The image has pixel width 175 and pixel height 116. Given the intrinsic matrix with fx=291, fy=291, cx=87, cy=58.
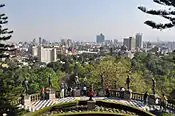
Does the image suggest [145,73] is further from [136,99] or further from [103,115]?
[103,115]

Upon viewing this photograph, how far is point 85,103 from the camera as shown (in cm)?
1666

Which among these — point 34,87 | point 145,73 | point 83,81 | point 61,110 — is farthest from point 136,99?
point 145,73

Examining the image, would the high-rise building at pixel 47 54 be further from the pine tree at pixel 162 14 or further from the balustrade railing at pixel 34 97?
the pine tree at pixel 162 14

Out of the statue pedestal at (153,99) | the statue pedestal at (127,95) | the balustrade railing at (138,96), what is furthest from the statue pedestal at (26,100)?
the statue pedestal at (153,99)

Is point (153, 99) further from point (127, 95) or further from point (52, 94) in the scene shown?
point (52, 94)

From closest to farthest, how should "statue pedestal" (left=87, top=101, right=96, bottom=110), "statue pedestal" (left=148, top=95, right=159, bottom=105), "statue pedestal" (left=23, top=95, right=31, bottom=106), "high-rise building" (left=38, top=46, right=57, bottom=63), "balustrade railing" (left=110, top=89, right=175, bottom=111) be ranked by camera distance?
1. "statue pedestal" (left=87, top=101, right=96, bottom=110)
2. "balustrade railing" (left=110, top=89, right=175, bottom=111)
3. "statue pedestal" (left=23, top=95, right=31, bottom=106)
4. "statue pedestal" (left=148, top=95, right=159, bottom=105)
5. "high-rise building" (left=38, top=46, right=57, bottom=63)

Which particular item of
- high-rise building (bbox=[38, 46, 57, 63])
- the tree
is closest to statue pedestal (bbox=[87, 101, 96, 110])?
the tree

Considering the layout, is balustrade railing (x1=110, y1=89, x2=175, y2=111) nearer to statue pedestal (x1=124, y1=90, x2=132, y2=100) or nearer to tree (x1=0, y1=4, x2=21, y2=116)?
statue pedestal (x1=124, y1=90, x2=132, y2=100)

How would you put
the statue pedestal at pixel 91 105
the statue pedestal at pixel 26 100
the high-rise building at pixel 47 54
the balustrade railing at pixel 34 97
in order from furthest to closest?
the high-rise building at pixel 47 54, the balustrade railing at pixel 34 97, the statue pedestal at pixel 26 100, the statue pedestal at pixel 91 105

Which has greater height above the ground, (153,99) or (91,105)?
(91,105)

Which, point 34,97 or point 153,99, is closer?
point 153,99

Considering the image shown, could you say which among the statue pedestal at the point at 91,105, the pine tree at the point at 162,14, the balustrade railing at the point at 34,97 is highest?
the pine tree at the point at 162,14

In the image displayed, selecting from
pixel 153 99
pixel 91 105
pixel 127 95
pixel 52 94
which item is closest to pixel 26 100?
pixel 52 94

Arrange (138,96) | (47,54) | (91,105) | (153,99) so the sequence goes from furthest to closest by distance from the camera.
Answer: (47,54), (138,96), (153,99), (91,105)
